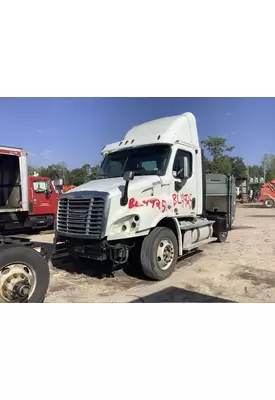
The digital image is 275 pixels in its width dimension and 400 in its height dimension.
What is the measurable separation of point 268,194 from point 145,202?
941 inches

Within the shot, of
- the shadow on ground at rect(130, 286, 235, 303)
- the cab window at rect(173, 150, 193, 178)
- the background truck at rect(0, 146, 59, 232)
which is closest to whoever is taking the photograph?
the shadow on ground at rect(130, 286, 235, 303)

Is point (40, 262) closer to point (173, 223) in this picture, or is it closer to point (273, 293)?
point (173, 223)

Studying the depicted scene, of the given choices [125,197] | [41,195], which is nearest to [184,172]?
[125,197]

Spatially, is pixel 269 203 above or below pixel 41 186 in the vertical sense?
below

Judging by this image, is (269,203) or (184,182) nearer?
(184,182)

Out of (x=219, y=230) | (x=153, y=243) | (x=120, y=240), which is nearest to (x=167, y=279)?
(x=153, y=243)

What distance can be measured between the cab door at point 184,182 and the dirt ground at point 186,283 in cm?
117

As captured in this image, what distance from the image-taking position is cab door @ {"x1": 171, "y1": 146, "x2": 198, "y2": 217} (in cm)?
605

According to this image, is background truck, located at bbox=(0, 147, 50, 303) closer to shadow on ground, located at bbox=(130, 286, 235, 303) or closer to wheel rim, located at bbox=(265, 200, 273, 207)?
shadow on ground, located at bbox=(130, 286, 235, 303)

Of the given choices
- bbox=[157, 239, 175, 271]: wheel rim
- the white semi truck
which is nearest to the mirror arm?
the white semi truck

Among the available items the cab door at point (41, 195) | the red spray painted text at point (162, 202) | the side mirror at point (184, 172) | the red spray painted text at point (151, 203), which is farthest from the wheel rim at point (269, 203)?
the red spray painted text at point (151, 203)

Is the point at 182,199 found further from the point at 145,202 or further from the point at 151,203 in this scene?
the point at 145,202

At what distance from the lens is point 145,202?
5.34 metres

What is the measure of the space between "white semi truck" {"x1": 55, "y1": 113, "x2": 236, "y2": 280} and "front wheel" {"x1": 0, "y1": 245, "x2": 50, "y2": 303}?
107 centimetres
